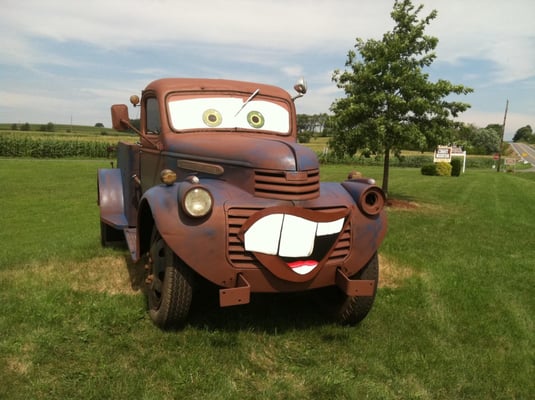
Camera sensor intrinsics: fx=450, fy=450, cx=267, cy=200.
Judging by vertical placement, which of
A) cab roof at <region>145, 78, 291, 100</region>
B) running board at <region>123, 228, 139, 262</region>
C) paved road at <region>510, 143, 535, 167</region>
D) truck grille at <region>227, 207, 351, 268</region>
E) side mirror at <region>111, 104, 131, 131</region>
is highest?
cab roof at <region>145, 78, 291, 100</region>

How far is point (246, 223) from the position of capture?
3.14 metres

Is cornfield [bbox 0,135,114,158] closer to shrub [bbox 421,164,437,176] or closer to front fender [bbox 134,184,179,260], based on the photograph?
shrub [bbox 421,164,437,176]

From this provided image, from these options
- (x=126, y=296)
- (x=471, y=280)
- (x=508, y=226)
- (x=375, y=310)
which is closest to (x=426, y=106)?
(x=508, y=226)

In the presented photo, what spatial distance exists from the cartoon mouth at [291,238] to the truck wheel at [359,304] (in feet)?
2.06

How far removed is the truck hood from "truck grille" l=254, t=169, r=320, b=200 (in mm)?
46

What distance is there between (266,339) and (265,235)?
37.8 inches

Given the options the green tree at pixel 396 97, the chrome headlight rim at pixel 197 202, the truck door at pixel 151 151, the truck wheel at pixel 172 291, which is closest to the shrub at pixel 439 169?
the green tree at pixel 396 97

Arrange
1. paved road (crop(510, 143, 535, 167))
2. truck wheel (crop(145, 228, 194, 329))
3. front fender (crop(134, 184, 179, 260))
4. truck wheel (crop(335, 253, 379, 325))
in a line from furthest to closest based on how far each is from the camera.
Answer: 1. paved road (crop(510, 143, 535, 167))
2. truck wheel (crop(335, 253, 379, 325))
3. truck wheel (crop(145, 228, 194, 329))
4. front fender (crop(134, 184, 179, 260))

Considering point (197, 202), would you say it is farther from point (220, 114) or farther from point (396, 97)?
point (396, 97)

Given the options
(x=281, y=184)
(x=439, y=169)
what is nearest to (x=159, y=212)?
(x=281, y=184)

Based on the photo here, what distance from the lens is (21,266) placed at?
17.6 ft

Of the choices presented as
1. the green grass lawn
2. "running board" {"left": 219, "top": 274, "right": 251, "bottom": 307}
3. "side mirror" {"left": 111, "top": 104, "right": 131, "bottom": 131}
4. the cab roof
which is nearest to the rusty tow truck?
"running board" {"left": 219, "top": 274, "right": 251, "bottom": 307}

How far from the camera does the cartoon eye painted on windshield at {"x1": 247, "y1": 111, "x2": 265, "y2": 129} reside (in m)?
4.58

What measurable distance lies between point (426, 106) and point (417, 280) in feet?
24.1
